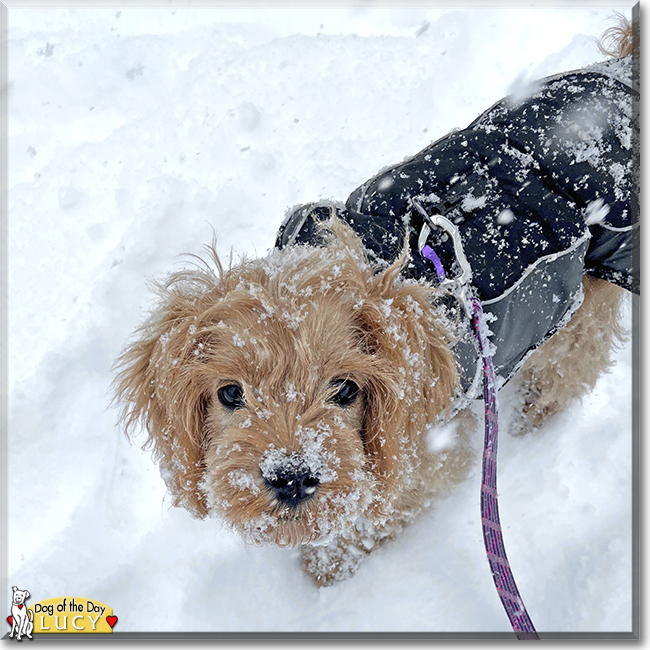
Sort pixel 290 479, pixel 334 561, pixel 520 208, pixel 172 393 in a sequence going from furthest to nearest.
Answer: pixel 334 561, pixel 520 208, pixel 172 393, pixel 290 479

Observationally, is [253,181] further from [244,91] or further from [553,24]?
[553,24]

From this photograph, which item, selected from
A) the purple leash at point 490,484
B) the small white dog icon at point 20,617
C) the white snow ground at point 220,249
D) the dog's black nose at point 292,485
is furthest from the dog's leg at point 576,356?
the small white dog icon at point 20,617

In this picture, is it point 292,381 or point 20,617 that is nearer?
point 292,381

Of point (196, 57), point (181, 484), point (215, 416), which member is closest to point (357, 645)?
point (181, 484)

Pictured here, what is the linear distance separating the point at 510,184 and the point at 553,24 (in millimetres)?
2849

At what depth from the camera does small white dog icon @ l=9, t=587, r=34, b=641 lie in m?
2.08

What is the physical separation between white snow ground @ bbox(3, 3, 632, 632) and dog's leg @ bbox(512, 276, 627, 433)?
134 millimetres

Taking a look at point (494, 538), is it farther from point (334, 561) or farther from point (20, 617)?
point (20, 617)

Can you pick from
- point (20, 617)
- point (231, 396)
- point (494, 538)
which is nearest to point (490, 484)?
point (494, 538)

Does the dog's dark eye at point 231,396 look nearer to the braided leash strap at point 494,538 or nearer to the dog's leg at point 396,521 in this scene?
the braided leash strap at point 494,538

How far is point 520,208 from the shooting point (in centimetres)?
211

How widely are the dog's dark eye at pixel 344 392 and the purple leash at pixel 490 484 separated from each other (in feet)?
1.51

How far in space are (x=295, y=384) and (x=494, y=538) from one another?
0.78m

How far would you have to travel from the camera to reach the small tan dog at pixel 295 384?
168cm
